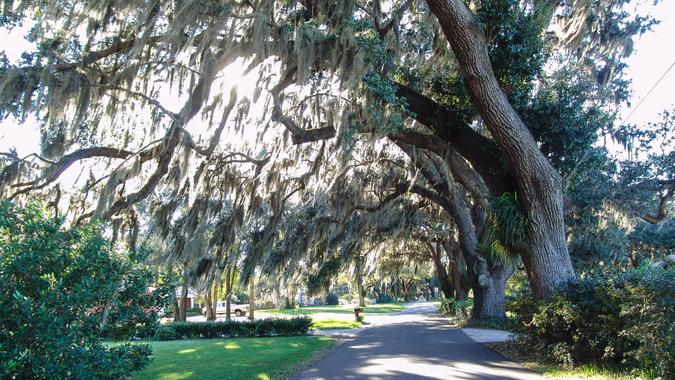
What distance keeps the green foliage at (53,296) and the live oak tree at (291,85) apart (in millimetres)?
5431

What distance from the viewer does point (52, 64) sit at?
942 centimetres

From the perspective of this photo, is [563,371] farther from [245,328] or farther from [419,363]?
[245,328]

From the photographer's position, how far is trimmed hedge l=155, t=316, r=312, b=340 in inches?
799

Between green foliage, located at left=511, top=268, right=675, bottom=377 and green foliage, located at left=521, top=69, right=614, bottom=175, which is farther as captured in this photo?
green foliage, located at left=521, top=69, right=614, bottom=175

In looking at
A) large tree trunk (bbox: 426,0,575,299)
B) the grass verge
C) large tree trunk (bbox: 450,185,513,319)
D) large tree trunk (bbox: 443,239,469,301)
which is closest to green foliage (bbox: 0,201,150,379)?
the grass verge

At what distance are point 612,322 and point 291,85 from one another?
8303 mm

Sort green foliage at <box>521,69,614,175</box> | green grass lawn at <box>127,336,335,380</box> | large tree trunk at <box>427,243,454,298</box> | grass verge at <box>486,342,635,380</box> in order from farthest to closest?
1. large tree trunk at <box>427,243,454,298</box>
2. green foliage at <box>521,69,614,175</box>
3. green grass lawn at <box>127,336,335,380</box>
4. grass verge at <box>486,342,635,380</box>

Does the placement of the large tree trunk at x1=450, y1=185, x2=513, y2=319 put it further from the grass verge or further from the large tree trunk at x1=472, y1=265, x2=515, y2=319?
the grass verge

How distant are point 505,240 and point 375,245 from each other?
42.7 ft

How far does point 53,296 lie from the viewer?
4.27 meters

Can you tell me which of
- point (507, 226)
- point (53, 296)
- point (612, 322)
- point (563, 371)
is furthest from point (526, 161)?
point (53, 296)

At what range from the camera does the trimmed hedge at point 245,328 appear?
66.6ft

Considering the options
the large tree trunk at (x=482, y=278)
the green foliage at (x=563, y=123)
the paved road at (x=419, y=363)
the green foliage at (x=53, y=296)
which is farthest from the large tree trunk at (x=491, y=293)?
the green foliage at (x=53, y=296)

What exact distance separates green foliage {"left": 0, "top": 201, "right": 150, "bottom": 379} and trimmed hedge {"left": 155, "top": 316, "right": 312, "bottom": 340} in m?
15.7
